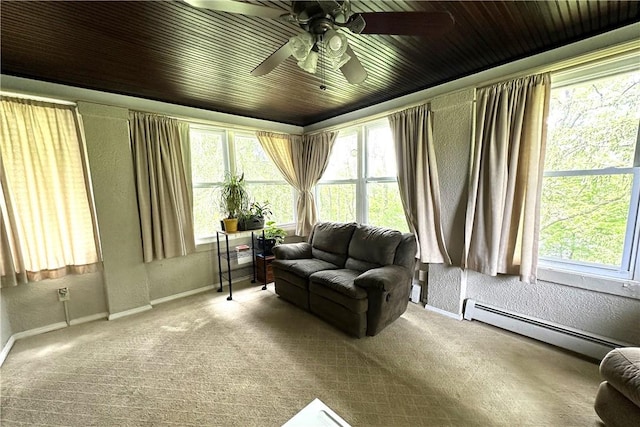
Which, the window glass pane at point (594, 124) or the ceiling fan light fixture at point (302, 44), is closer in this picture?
the ceiling fan light fixture at point (302, 44)

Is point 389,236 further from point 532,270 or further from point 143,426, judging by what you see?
point 143,426

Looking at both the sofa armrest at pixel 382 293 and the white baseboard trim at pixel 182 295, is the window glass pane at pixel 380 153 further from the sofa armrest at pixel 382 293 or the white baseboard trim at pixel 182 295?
the white baseboard trim at pixel 182 295

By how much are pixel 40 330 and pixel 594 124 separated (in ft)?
17.2

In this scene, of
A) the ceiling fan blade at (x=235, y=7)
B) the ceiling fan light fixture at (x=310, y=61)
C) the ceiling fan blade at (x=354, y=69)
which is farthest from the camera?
the ceiling fan blade at (x=354, y=69)

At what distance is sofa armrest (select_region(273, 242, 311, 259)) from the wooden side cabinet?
380 millimetres

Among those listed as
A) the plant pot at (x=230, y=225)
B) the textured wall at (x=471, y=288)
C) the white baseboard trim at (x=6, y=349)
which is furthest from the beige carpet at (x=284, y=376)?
the plant pot at (x=230, y=225)

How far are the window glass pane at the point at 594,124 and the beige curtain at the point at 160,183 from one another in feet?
12.4

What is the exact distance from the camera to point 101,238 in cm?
264

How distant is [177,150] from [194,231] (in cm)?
105

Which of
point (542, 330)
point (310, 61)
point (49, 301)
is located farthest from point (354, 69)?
point (49, 301)

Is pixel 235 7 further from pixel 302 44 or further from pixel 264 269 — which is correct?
pixel 264 269

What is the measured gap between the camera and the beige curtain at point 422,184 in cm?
267

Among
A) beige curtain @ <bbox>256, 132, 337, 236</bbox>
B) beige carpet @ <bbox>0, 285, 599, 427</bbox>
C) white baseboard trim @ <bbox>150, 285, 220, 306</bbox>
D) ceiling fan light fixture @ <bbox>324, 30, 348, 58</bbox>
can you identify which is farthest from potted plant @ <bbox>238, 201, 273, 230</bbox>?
ceiling fan light fixture @ <bbox>324, 30, 348, 58</bbox>

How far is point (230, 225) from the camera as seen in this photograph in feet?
10.6
